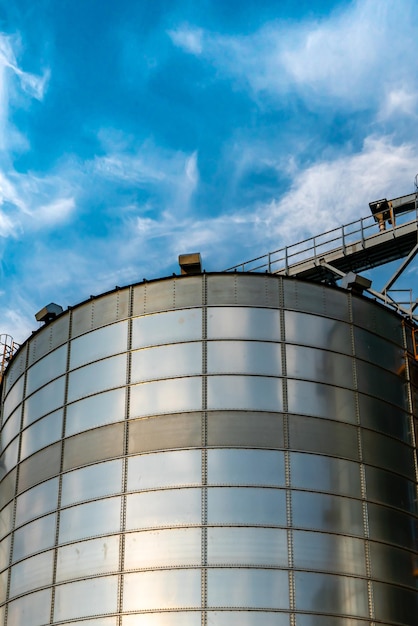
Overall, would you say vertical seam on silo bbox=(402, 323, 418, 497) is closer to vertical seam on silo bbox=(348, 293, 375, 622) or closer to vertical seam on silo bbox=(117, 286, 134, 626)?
vertical seam on silo bbox=(348, 293, 375, 622)

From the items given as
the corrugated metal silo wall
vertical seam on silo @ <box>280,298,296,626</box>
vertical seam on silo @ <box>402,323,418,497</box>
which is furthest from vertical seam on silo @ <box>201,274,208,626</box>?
vertical seam on silo @ <box>402,323,418,497</box>

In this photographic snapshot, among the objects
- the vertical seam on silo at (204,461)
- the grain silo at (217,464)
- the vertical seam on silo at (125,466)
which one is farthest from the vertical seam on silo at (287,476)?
the vertical seam on silo at (125,466)

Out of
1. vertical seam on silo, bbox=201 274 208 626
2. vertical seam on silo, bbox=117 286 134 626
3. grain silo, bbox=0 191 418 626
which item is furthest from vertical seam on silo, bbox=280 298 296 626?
vertical seam on silo, bbox=117 286 134 626

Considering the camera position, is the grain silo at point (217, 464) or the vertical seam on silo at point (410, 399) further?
the vertical seam on silo at point (410, 399)

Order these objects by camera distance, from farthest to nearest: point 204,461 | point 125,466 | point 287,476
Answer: point 125,466 < point 204,461 < point 287,476

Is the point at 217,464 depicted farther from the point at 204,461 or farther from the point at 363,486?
the point at 363,486

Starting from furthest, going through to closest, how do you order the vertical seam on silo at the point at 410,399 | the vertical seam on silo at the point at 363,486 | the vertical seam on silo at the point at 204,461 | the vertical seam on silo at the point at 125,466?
the vertical seam on silo at the point at 410,399 → the vertical seam on silo at the point at 363,486 → the vertical seam on silo at the point at 125,466 → the vertical seam on silo at the point at 204,461

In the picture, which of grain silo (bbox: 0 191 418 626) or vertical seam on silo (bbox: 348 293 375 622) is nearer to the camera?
grain silo (bbox: 0 191 418 626)

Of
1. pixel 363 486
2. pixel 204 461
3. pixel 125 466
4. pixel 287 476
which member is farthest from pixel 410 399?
pixel 125 466

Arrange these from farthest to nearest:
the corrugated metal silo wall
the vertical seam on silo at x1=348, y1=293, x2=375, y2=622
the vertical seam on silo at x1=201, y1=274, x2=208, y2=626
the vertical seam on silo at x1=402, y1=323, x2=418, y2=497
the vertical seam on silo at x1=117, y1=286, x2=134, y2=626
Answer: the vertical seam on silo at x1=402, y1=323, x2=418, y2=497 → the vertical seam on silo at x1=348, y1=293, x2=375, y2=622 → the vertical seam on silo at x1=117, y1=286, x2=134, y2=626 → the corrugated metal silo wall → the vertical seam on silo at x1=201, y1=274, x2=208, y2=626

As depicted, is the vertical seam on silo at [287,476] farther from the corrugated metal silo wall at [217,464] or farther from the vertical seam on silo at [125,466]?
the vertical seam on silo at [125,466]

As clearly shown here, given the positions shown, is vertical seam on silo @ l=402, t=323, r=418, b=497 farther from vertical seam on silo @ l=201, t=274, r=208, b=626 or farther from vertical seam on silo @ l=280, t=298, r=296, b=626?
vertical seam on silo @ l=201, t=274, r=208, b=626

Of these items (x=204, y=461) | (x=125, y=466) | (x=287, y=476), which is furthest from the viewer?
(x=125, y=466)

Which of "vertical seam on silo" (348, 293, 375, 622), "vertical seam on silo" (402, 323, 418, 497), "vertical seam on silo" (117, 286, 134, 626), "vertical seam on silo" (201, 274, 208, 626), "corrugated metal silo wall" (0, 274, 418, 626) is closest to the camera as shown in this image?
"vertical seam on silo" (201, 274, 208, 626)
